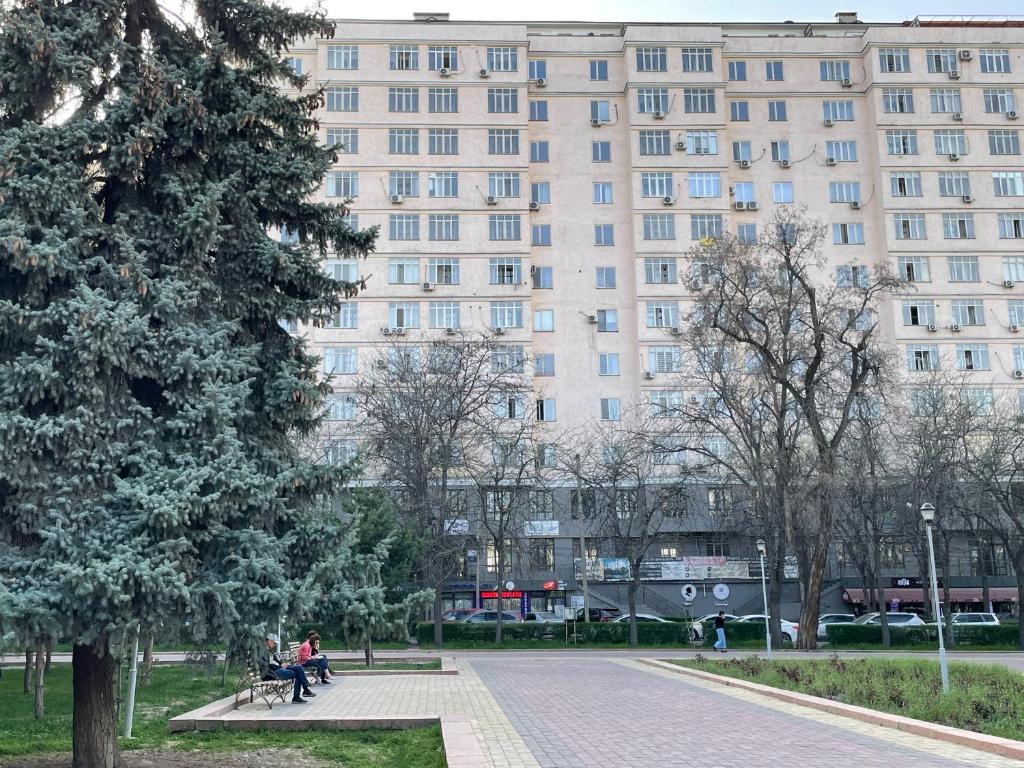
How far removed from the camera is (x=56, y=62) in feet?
34.1

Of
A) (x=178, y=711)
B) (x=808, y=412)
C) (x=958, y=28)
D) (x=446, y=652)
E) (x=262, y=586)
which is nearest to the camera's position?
(x=262, y=586)

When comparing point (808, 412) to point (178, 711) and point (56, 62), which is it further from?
point (56, 62)

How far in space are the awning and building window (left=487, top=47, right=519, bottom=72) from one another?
106 feet

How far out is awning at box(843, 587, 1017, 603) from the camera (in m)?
52.9

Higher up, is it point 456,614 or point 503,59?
point 503,59

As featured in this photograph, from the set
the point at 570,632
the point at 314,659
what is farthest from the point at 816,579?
the point at 314,659

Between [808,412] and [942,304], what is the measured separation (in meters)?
25.6

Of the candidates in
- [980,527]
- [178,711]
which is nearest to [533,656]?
[178,711]

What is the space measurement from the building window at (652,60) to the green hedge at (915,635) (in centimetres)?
3015

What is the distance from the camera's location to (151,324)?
1066 centimetres

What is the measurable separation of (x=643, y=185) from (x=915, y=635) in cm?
2626

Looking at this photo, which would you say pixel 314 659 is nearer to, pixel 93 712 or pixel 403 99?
pixel 93 712

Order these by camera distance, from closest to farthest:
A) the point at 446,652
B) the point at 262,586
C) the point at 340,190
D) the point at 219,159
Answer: the point at 262,586
the point at 219,159
the point at 446,652
the point at 340,190

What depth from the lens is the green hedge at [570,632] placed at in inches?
1551
